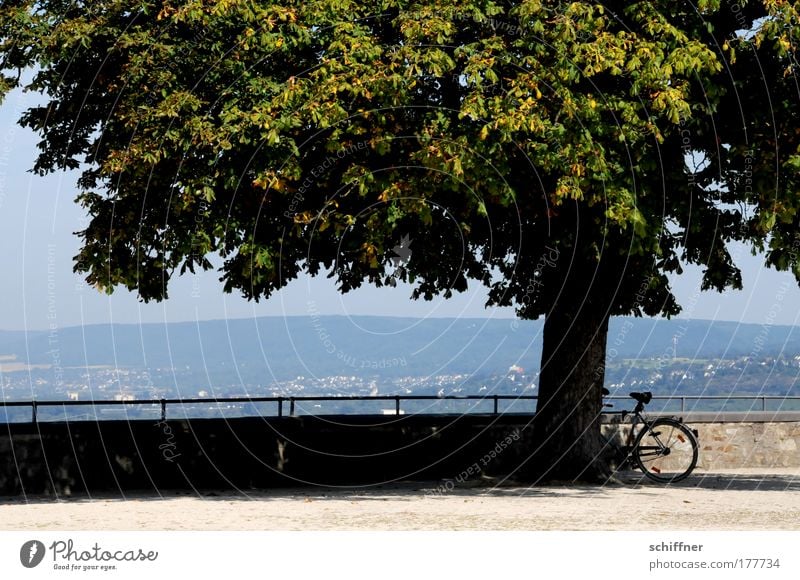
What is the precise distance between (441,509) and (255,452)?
5.50m

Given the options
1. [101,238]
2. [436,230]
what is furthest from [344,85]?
[101,238]

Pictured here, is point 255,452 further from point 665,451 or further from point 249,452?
point 665,451

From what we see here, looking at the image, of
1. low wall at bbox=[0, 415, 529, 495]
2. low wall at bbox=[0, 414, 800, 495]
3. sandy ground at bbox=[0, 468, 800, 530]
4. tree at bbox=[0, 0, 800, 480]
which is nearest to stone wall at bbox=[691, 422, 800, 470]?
sandy ground at bbox=[0, 468, 800, 530]

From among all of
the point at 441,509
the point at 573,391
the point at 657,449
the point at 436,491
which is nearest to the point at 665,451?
the point at 657,449

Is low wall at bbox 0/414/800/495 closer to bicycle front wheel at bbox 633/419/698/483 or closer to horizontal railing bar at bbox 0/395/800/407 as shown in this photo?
horizontal railing bar at bbox 0/395/800/407

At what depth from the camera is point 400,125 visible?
17.5 m

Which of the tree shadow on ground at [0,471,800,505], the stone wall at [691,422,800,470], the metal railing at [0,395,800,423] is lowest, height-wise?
the tree shadow on ground at [0,471,800,505]

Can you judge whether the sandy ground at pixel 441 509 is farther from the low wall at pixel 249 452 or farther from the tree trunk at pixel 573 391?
the low wall at pixel 249 452

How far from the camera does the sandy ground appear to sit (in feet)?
51.8

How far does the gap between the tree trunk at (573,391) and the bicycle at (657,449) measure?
0.53m

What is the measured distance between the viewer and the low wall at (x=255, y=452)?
2119 centimetres

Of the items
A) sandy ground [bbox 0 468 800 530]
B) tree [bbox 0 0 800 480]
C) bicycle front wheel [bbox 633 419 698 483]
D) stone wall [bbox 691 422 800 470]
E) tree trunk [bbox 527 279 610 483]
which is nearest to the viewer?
sandy ground [bbox 0 468 800 530]

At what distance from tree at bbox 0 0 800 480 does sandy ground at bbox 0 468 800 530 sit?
3183 millimetres

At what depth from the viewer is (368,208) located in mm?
17922
